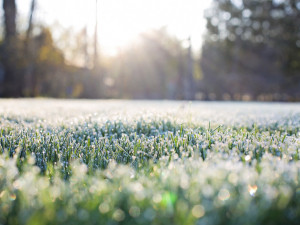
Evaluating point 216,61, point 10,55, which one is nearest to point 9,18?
point 10,55

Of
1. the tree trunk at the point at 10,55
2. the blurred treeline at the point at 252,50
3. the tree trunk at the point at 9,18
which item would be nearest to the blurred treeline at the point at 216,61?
the blurred treeline at the point at 252,50

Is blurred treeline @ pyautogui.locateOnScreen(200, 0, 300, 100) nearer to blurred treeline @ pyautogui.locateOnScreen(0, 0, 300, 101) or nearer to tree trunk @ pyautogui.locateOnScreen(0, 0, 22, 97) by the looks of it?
blurred treeline @ pyautogui.locateOnScreen(0, 0, 300, 101)

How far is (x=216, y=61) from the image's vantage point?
128ft

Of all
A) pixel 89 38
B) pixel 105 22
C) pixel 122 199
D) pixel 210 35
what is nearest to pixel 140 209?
pixel 122 199

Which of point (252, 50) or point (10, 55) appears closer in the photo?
point (10, 55)

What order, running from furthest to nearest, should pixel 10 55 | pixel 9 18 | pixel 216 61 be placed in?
pixel 216 61 → pixel 10 55 → pixel 9 18

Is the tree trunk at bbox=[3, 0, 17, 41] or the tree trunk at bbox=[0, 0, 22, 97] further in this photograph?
the tree trunk at bbox=[0, 0, 22, 97]

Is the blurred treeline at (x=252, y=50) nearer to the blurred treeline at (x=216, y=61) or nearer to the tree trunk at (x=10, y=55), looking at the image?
the blurred treeline at (x=216, y=61)

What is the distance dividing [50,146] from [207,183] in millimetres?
2150

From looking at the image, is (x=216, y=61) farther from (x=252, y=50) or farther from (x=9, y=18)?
(x=9, y=18)

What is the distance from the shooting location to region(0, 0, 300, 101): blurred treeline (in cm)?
3372

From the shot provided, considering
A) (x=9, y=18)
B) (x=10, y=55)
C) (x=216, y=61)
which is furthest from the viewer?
(x=216, y=61)

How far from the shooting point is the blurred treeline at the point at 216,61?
3372cm

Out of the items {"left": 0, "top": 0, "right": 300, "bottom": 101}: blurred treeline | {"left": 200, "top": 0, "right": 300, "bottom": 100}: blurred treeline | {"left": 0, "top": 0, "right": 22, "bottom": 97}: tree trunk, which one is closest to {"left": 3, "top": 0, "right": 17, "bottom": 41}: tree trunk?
{"left": 0, "top": 0, "right": 22, "bottom": 97}: tree trunk
